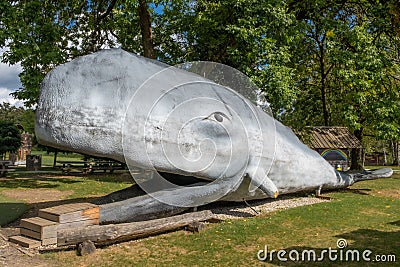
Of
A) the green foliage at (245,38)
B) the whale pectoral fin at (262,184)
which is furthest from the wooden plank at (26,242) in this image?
the green foliage at (245,38)

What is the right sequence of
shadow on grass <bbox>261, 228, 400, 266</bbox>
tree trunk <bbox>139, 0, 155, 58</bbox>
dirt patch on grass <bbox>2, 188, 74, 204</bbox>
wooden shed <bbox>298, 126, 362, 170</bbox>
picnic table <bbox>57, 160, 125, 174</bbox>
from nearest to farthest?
shadow on grass <bbox>261, 228, 400, 266</bbox> → dirt patch on grass <bbox>2, 188, 74, 204</bbox> → tree trunk <bbox>139, 0, 155, 58</bbox> → wooden shed <bbox>298, 126, 362, 170</bbox> → picnic table <bbox>57, 160, 125, 174</bbox>

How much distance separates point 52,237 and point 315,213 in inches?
242

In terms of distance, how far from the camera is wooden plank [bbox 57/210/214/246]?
19.6 feet

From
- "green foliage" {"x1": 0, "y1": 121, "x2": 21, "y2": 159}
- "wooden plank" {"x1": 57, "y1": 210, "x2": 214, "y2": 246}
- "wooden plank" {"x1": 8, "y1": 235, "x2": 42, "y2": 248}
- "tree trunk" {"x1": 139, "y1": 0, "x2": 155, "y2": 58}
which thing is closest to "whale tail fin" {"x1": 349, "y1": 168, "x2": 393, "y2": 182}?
"wooden plank" {"x1": 57, "y1": 210, "x2": 214, "y2": 246}

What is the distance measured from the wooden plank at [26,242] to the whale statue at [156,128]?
1.07 m

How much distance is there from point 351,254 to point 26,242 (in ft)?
17.0

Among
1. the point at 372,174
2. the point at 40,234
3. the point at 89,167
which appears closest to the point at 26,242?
the point at 40,234

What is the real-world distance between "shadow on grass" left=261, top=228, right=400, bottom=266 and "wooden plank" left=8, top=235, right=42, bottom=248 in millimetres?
3640

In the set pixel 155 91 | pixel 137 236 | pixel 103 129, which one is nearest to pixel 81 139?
pixel 103 129

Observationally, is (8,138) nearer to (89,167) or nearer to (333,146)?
(89,167)

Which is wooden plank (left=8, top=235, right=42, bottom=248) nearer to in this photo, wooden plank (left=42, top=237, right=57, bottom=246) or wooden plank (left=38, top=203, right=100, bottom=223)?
wooden plank (left=42, top=237, right=57, bottom=246)

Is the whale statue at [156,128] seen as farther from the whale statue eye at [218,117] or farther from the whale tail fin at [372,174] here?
the whale tail fin at [372,174]

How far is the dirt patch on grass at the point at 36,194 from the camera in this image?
12170mm

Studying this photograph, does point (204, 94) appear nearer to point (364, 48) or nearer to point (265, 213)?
point (265, 213)
